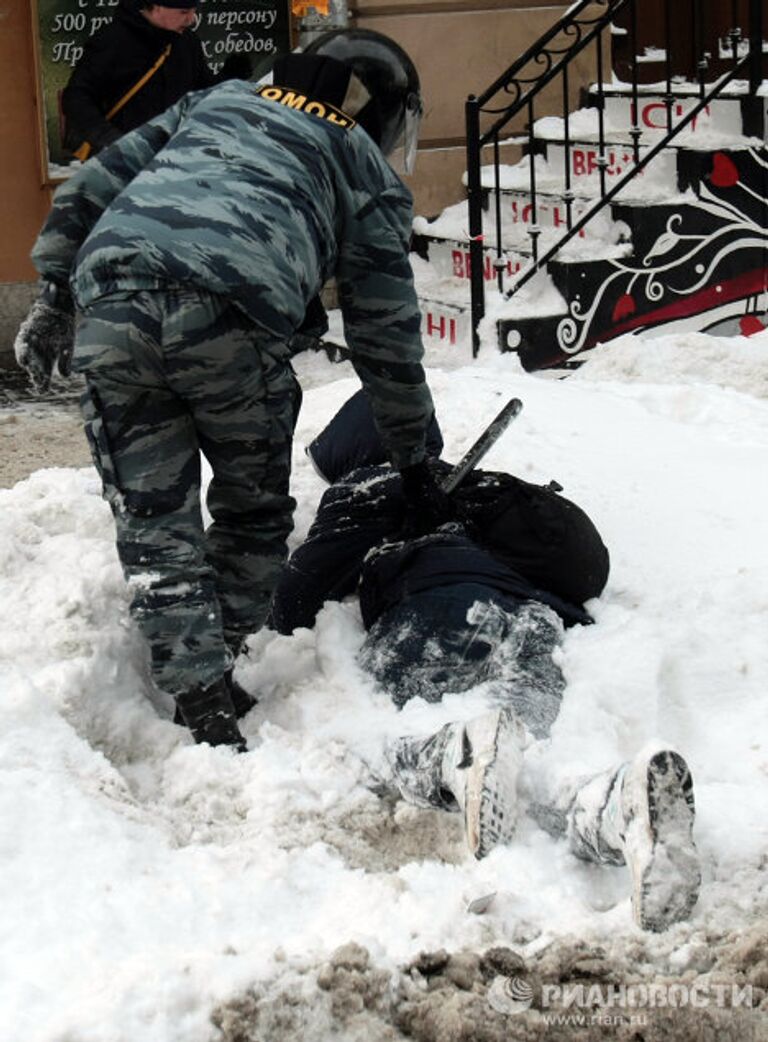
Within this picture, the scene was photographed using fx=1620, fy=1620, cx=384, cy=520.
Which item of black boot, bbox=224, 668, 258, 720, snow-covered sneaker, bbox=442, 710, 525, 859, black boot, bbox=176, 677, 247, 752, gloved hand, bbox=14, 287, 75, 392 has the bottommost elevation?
black boot, bbox=224, 668, 258, 720

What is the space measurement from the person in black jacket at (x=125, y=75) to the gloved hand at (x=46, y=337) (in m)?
3.11

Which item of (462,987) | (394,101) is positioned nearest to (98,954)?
(462,987)

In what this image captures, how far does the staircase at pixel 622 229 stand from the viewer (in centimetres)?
787

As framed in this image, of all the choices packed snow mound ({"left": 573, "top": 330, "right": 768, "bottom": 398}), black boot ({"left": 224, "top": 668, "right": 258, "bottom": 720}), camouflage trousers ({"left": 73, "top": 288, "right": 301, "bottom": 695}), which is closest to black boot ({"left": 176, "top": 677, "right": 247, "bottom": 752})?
camouflage trousers ({"left": 73, "top": 288, "right": 301, "bottom": 695})

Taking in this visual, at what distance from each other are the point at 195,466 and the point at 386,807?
0.87m

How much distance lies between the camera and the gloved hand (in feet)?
12.7

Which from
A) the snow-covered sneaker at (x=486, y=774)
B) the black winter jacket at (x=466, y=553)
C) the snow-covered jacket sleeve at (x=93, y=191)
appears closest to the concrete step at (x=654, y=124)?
the black winter jacket at (x=466, y=553)

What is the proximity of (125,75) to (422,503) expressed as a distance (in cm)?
350

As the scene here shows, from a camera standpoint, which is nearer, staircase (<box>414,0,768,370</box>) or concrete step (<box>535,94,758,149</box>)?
staircase (<box>414,0,768,370</box>)

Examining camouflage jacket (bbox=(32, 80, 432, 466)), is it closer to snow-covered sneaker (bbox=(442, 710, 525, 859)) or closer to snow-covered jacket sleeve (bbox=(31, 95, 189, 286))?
snow-covered jacket sleeve (bbox=(31, 95, 189, 286))

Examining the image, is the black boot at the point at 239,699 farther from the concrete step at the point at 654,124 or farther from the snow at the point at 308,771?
the concrete step at the point at 654,124

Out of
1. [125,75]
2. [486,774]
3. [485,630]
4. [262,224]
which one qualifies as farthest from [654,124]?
[486,774]

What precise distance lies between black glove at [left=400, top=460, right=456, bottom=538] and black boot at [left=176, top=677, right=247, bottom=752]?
2.57ft

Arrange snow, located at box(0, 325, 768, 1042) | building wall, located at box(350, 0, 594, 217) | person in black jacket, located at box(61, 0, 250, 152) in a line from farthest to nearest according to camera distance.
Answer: building wall, located at box(350, 0, 594, 217), person in black jacket, located at box(61, 0, 250, 152), snow, located at box(0, 325, 768, 1042)
